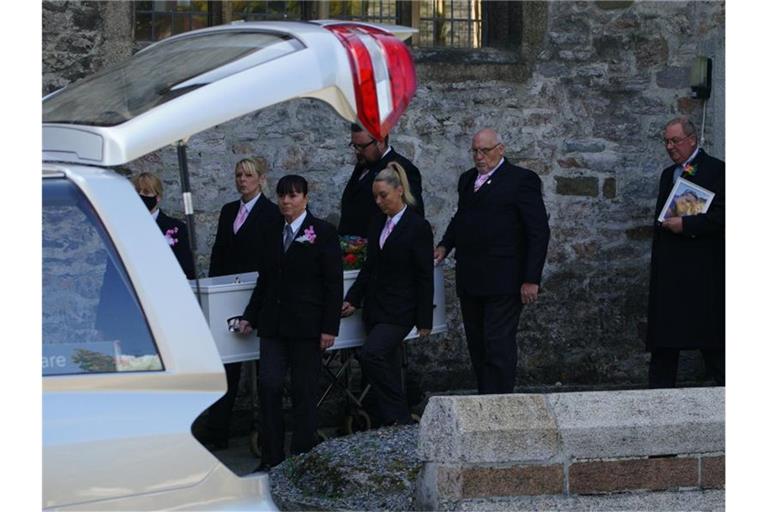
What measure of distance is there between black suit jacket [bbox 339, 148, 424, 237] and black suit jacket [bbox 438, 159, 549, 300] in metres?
0.54

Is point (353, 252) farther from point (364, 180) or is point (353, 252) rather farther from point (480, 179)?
point (480, 179)

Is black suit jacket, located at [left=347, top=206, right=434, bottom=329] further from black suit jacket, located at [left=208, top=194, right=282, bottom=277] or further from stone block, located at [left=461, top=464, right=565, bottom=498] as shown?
stone block, located at [left=461, top=464, right=565, bottom=498]

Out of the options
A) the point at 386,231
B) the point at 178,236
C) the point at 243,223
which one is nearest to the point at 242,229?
the point at 243,223

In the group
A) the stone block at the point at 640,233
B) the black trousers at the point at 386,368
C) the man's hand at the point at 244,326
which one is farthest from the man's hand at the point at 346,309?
the stone block at the point at 640,233

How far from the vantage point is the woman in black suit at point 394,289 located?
845cm

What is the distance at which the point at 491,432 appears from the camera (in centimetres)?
438

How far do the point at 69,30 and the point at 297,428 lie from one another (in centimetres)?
328

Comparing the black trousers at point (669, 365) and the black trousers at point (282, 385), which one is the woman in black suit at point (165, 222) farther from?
the black trousers at point (669, 365)

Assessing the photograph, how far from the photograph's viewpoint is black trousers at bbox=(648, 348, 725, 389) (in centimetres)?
930

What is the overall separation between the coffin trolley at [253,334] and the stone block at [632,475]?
362 centimetres

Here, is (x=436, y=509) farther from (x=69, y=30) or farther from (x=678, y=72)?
(x=678, y=72)

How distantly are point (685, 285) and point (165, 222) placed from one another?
3.43m

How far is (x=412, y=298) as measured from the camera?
27.9 ft

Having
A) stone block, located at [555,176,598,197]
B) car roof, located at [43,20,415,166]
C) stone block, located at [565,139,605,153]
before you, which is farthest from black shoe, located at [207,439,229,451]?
car roof, located at [43,20,415,166]
